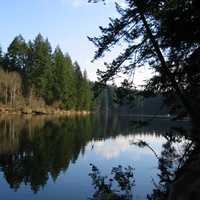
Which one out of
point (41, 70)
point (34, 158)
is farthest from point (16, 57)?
point (34, 158)

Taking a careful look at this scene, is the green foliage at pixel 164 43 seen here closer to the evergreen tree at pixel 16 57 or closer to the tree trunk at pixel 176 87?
the tree trunk at pixel 176 87

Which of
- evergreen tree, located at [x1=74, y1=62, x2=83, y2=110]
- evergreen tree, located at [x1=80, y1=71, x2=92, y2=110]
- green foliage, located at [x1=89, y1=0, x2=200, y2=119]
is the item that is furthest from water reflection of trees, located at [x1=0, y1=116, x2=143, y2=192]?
evergreen tree, located at [x1=80, y1=71, x2=92, y2=110]

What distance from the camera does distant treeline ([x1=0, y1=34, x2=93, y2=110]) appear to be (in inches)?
3319

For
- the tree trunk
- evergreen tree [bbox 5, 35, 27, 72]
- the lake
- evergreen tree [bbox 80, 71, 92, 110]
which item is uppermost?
evergreen tree [bbox 5, 35, 27, 72]

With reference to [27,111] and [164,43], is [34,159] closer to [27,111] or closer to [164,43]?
[164,43]

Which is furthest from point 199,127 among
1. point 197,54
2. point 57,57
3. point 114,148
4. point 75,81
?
point 75,81

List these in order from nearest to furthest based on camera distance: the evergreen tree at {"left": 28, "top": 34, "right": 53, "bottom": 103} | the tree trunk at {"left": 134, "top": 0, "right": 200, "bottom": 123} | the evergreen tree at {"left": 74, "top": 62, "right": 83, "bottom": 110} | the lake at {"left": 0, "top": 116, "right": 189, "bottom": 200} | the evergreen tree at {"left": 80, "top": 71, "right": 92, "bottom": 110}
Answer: the tree trunk at {"left": 134, "top": 0, "right": 200, "bottom": 123}, the lake at {"left": 0, "top": 116, "right": 189, "bottom": 200}, the evergreen tree at {"left": 28, "top": 34, "right": 53, "bottom": 103}, the evergreen tree at {"left": 74, "top": 62, "right": 83, "bottom": 110}, the evergreen tree at {"left": 80, "top": 71, "right": 92, "bottom": 110}

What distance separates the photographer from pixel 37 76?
94625 mm

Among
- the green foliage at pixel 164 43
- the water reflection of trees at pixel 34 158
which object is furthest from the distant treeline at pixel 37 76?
the green foliage at pixel 164 43

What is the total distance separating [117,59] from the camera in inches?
349

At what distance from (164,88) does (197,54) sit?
1202 mm

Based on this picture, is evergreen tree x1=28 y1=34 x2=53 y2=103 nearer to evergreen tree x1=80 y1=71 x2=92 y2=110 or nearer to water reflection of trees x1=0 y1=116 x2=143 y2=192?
evergreen tree x1=80 y1=71 x2=92 y2=110

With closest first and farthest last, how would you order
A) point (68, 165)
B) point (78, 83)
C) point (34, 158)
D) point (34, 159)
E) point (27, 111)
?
point (68, 165) → point (34, 159) → point (34, 158) → point (27, 111) → point (78, 83)

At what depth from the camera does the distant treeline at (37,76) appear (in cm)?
8431
